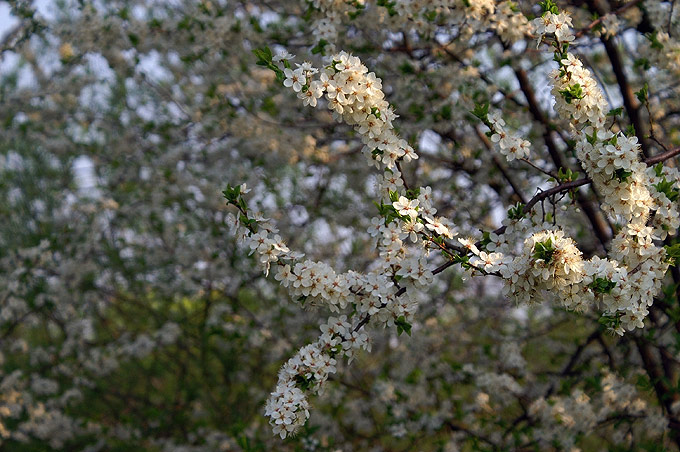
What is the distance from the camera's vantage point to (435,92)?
4367mm

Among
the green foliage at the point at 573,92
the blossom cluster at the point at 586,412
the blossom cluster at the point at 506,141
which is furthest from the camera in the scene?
the blossom cluster at the point at 586,412

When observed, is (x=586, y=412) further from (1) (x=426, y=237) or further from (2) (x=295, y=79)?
(2) (x=295, y=79)

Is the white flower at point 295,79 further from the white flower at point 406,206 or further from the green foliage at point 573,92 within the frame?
the green foliage at point 573,92

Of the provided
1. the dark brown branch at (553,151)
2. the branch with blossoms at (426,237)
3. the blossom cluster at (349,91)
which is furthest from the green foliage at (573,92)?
the dark brown branch at (553,151)

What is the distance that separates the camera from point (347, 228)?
19.4ft

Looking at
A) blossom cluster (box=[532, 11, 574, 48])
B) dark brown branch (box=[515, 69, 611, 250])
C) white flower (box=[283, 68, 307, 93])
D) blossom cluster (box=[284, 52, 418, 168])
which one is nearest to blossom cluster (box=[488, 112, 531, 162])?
blossom cluster (box=[532, 11, 574, 48])

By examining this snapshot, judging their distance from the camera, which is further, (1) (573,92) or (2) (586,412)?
(2) (586,412)

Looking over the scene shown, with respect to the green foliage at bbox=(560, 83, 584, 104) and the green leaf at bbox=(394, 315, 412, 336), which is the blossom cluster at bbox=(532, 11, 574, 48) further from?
the green leaf at bbox=(394, 315, 412, 336)

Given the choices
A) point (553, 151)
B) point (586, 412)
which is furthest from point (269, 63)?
point (586, 412)

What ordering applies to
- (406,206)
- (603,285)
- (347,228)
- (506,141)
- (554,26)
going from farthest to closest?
(347,228) → (506,141) → (554,26) → (406,206) → (603,285)

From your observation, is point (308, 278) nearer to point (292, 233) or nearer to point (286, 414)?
point (286, 414)

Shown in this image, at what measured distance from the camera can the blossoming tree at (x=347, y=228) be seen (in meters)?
2.54

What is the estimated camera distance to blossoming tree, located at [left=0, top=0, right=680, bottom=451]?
100.0 inches

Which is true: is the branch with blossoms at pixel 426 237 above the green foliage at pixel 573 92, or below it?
below
